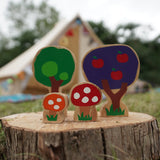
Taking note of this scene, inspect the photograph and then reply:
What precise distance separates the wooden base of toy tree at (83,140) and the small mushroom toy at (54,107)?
0.06 metres

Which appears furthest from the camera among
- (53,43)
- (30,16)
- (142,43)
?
(30,16)

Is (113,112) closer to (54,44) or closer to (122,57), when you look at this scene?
(122,57)

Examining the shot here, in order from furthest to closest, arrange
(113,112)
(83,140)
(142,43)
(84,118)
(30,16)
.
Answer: (30,16)
(142,43)
(113,112)
(84,118)
(83,140)

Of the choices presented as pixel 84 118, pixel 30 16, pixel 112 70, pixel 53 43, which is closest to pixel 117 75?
pixel 112 70

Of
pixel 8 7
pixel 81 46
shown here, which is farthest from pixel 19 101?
pixel 8 7

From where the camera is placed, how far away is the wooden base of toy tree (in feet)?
3.62

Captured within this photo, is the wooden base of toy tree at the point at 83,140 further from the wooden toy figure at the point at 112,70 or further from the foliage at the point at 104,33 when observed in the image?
the foliage at the point at 104,33

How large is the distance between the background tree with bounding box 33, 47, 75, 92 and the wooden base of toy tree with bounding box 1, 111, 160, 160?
35cm

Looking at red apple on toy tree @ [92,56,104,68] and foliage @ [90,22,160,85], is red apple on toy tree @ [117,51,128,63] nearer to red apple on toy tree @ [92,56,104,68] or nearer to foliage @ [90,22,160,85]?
red apple on toy tree @ [92,56,104,68]

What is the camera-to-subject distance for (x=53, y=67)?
1.50 m

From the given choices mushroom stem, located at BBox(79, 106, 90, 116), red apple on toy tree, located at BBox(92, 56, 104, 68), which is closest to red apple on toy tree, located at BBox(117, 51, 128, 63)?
red apple on toy tree, located at BBox(92, 56, 104, 68)

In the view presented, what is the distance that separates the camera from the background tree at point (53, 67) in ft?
4.91

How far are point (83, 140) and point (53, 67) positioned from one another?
615 mm

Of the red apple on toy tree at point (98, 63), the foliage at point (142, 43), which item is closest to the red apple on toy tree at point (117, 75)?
the red apple on toy tree at point (98, 63)
